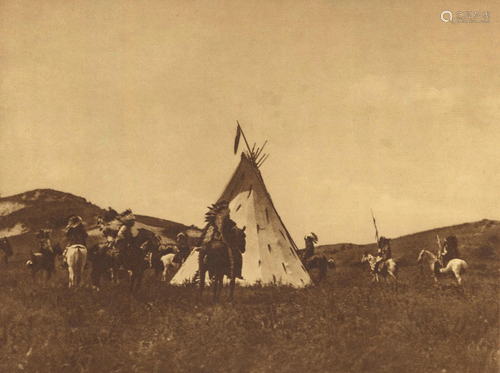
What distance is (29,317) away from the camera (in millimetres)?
8742

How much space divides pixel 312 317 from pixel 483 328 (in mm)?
2956

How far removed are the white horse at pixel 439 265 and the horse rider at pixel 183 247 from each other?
4859 millimetres

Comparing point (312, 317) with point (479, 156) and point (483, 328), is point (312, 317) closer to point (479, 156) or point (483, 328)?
point (483, 328)

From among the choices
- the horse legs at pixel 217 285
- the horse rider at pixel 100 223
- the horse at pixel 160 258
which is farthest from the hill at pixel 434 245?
the horse rider at pixel 100 223

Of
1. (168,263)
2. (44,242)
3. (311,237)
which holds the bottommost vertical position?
(168,263)

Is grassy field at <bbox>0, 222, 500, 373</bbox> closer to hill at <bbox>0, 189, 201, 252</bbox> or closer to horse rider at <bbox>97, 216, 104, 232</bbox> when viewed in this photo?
hill at <bbox>0, 189, 201, 252</bbox>

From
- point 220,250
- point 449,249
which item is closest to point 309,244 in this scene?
point 220,250

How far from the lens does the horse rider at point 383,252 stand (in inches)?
423

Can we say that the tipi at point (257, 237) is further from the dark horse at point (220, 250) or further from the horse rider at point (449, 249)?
the horse rider at point (449, 249)

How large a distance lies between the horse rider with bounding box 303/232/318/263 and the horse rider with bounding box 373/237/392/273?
52.6 inches

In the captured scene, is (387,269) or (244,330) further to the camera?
(387,269)

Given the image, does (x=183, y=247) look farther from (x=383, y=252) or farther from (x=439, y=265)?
(x=439, y=265)

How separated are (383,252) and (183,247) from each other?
4260mm

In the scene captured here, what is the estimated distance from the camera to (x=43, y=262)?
32.5ft
